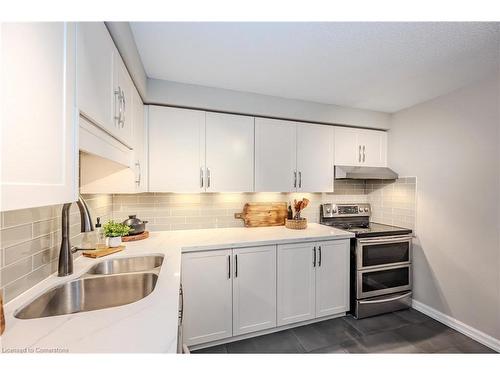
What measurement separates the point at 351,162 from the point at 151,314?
103 inches

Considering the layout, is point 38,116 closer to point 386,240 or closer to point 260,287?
point 260,287

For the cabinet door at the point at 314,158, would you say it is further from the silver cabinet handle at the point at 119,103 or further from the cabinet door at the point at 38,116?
the cabinet door at the point at 38,116

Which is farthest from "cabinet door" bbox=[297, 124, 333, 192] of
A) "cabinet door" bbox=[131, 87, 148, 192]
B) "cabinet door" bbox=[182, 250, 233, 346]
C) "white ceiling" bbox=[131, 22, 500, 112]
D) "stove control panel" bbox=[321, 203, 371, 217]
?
"cabinet door" bbox=[131, 87, 148, 192]

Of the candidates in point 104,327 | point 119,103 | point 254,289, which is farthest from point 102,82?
point 254,289

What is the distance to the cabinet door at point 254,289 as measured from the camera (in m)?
1.91

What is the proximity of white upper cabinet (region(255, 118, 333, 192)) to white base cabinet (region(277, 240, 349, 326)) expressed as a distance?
68 cm

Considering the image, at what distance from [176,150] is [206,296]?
135 cm

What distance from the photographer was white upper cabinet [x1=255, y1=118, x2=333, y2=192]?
2350 mm

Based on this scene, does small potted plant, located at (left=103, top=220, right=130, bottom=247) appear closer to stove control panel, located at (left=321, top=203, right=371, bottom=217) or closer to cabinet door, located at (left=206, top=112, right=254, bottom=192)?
cabinet door, located at (left=206, top=112, right=254, bottom=192)

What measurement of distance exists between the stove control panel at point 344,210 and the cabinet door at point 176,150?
1606 mm

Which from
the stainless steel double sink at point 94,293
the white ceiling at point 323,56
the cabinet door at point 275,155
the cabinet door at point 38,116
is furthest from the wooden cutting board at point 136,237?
the white ceiling at point 323,56

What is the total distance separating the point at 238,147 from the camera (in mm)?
2270

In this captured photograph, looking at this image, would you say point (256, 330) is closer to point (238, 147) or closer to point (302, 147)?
point (238, 147)

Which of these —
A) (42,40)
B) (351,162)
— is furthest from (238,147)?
(42,40)
